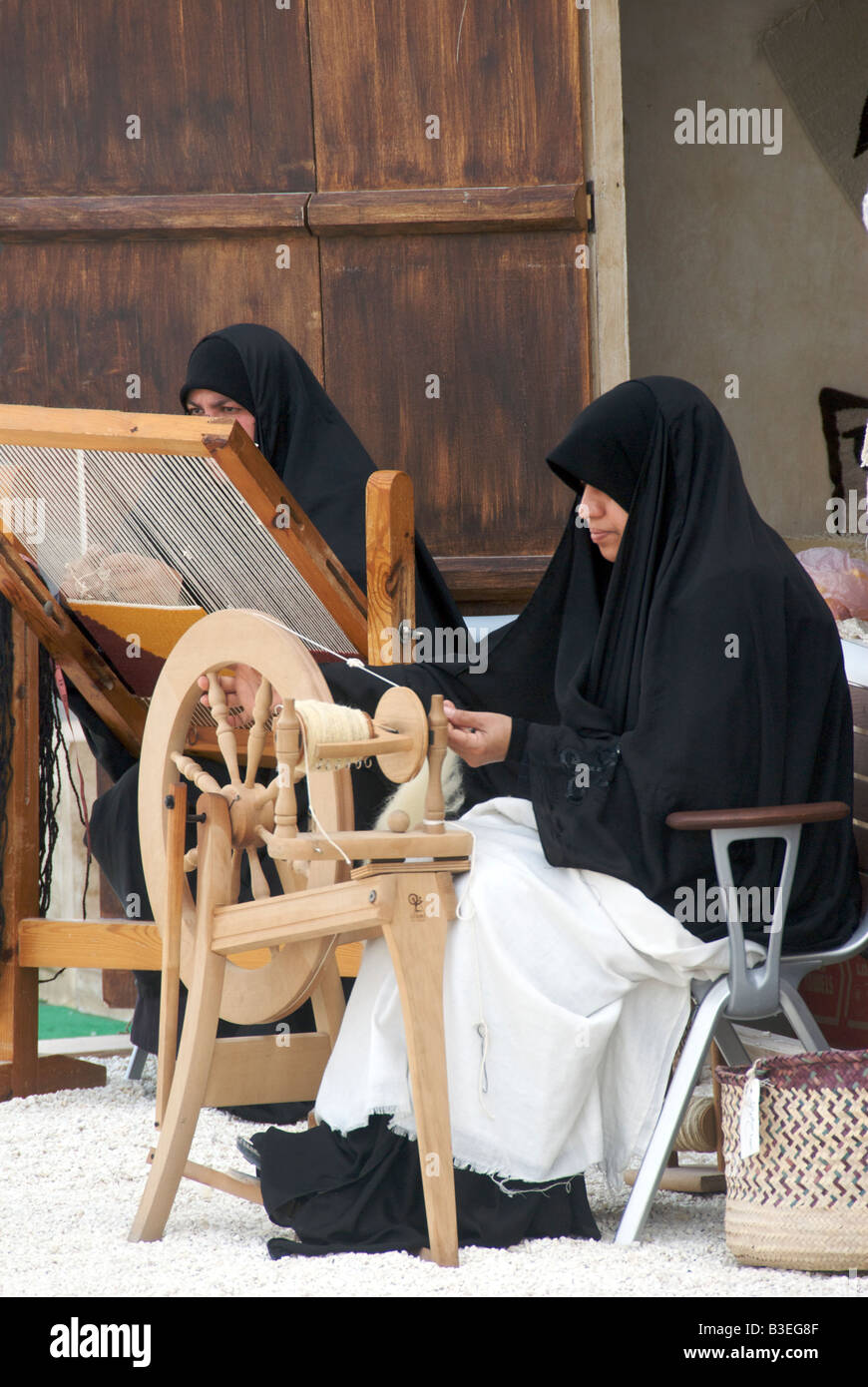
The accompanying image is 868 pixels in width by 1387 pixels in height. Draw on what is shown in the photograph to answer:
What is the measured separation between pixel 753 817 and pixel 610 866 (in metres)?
0.27

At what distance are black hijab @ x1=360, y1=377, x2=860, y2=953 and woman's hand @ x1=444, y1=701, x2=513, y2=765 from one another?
0.04 metres

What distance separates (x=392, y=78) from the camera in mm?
4148

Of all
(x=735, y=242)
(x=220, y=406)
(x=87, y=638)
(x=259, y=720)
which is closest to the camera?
(x=259, y=720)

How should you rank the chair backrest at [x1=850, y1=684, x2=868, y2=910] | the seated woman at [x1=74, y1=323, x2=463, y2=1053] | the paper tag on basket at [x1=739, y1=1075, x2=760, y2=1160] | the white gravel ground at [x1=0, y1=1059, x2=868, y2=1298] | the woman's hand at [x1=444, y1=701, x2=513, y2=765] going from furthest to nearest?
the seated woman at [x1=74, y1=323, x2=463, y2=1053], the chair backrest at [x1=850, y1=684, x2=868, y2=910], the woman's hand at [x1=444, y1=701, x2=513, y2=765], the paper tag on basket at [x1=739, y1=1075, x2=760, y2=1160], the white gravel ground at [x1=0, y1=1059, x2=868, y2=1298]

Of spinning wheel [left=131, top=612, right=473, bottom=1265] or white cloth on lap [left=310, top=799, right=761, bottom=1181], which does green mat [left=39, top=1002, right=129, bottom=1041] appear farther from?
white cloth on lap [left=310, top=799, right=761, bottom=1181]

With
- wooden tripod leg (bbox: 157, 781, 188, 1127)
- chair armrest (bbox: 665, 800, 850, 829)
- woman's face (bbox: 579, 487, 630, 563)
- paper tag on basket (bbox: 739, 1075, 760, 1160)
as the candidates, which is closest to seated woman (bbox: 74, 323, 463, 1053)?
woman's face (bbox: 579, 487, 630, 563)

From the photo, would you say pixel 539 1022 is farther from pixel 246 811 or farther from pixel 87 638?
pixel 87 638

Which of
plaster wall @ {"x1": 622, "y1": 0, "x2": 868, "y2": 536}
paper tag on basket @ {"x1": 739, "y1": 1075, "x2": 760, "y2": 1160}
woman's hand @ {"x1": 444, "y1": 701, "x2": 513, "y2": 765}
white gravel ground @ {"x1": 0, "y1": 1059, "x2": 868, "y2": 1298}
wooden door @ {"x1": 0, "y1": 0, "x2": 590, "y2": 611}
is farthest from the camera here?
plaster wall @ {"x1": 622, "y1": 0, "x2": 868, "y2": 536}

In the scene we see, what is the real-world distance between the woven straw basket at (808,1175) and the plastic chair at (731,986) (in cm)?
12

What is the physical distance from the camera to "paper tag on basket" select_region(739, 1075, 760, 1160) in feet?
7.48

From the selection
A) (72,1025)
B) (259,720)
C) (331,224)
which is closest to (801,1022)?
(259,720)

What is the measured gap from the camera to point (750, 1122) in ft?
7.50

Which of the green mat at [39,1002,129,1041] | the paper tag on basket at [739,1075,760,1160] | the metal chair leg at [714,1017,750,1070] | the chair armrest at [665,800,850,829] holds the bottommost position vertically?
the green mat at [39,1002,129,1041]

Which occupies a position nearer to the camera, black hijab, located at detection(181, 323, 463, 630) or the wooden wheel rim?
the wooden wheel rim
